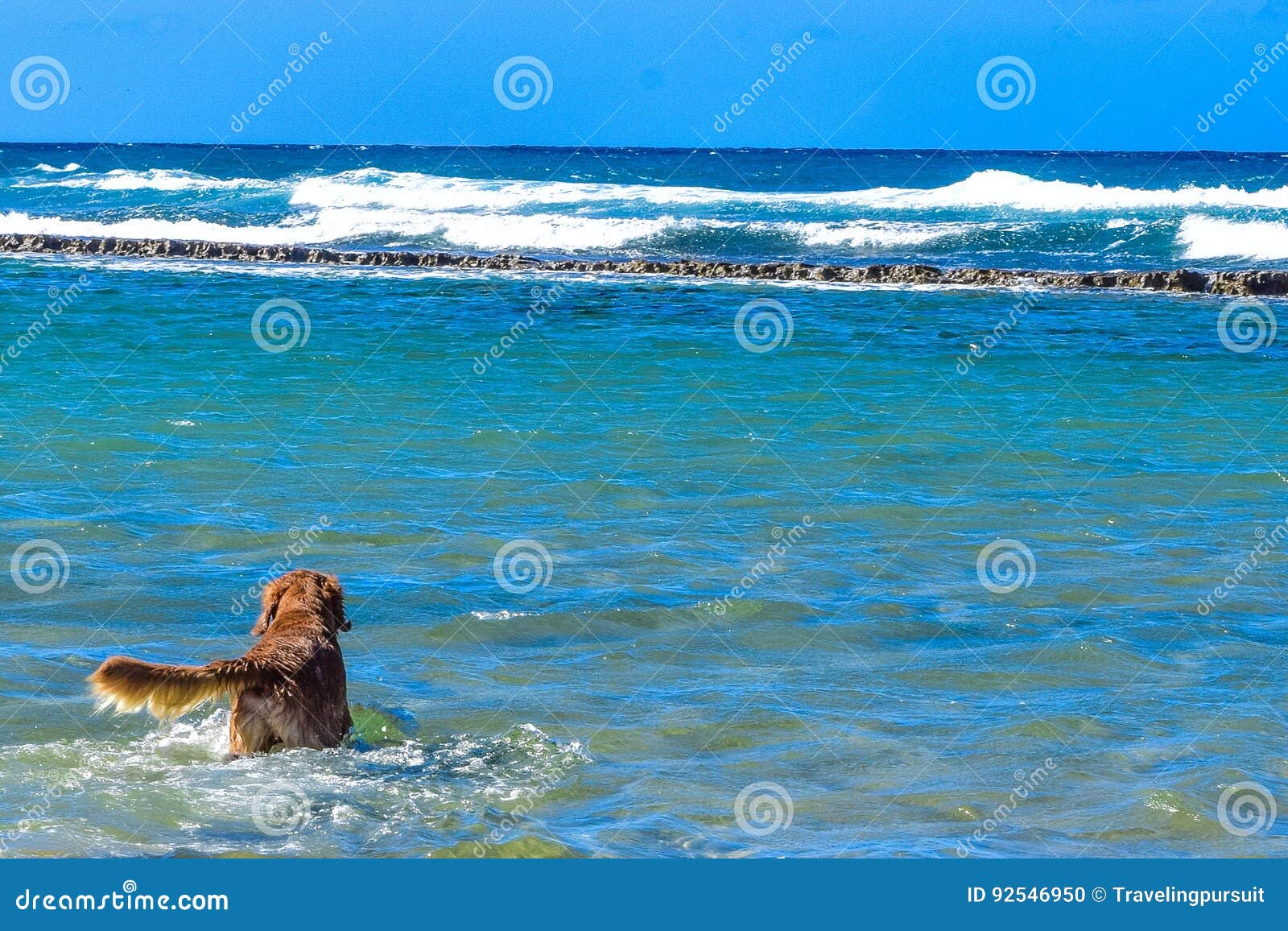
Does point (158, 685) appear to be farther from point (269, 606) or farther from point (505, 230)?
point (505, 230)

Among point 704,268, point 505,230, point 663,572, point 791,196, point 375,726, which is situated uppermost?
point 791,196

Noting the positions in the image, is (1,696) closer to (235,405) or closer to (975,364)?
(235,405)

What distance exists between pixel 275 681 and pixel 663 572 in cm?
372

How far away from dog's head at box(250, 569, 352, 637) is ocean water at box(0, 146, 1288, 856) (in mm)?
495

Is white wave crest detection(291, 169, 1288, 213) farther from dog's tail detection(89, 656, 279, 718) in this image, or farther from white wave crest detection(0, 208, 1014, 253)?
dog's tail detection(89, 656, 279, 718)

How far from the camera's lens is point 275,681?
5.47 m

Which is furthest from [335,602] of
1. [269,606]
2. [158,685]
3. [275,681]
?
[158,685]

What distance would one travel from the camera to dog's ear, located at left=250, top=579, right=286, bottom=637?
625 cm

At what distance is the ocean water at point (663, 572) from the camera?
5523 mm

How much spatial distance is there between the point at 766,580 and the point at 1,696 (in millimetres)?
4363

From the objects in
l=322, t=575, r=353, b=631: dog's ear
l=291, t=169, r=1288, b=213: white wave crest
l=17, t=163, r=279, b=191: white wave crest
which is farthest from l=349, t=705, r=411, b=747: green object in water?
l=17, t=163, r=279, b=191: white wave crest

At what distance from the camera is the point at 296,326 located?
66.9ft

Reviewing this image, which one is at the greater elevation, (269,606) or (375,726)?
(269,606)

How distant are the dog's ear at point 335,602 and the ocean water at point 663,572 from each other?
476 mm
